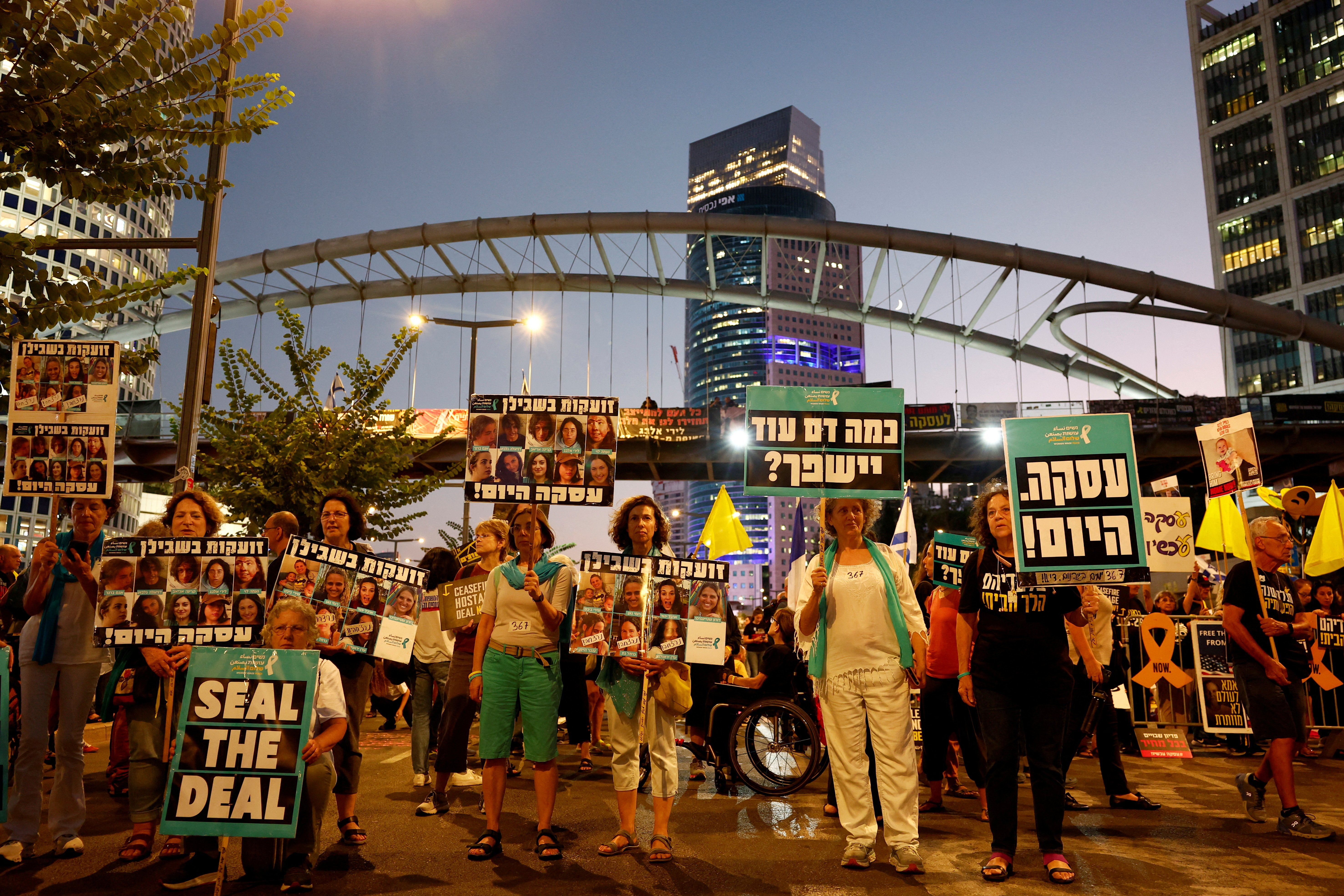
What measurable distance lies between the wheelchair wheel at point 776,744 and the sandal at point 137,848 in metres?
4.37

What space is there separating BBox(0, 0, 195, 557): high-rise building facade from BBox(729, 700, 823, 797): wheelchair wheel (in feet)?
133

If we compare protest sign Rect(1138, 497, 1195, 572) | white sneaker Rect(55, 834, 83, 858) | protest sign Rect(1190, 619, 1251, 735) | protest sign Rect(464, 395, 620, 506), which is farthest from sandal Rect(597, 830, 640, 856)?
protest sign Rect(1138, 497, 1195, 572)

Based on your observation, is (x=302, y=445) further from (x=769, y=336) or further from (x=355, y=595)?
(x=769, y=336)

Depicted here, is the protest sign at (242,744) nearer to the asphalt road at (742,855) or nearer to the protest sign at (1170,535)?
the asphalt road at (742,855)

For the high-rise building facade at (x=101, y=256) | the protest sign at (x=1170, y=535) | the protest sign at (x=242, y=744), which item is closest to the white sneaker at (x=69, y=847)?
the protest sign at (x=242, y=744)

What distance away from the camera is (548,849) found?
17.7 feet

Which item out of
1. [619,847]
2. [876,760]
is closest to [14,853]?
[619,847]

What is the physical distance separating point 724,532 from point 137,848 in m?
12.5

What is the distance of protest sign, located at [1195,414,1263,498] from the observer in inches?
328

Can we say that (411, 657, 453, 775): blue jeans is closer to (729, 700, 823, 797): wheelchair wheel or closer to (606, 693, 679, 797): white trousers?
(606, 693, 679, 797): white trousers

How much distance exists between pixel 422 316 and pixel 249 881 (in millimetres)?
17783

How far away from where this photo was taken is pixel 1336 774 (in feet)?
30.1

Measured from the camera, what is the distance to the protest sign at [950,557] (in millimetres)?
7500

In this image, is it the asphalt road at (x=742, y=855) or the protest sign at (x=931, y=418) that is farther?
the protest sign at (x=931, y=418)
